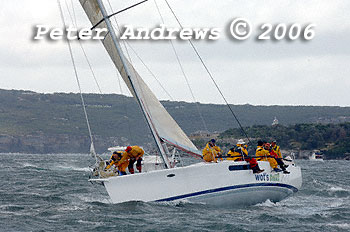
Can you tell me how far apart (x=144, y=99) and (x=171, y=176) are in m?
3.04

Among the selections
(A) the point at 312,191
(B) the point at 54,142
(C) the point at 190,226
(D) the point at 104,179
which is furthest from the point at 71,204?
(B) the point at 54,142

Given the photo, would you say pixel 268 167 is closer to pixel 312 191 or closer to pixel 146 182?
pixel 146 182

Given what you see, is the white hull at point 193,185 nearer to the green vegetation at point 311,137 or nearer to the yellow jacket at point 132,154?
the yellow jacket at point 132,154

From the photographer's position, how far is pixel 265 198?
21.5m

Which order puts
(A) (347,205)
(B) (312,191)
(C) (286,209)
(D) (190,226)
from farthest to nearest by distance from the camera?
(B) (312,191) < (A) (347,205) < (C) (286,209) < (D) (190,226)

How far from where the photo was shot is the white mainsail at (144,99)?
20.7m

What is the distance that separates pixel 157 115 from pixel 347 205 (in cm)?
739

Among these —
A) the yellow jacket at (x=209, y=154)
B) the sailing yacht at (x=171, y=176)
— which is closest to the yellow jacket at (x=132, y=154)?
the sailing yacht at (x=171, y=176)

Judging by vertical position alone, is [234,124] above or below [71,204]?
above

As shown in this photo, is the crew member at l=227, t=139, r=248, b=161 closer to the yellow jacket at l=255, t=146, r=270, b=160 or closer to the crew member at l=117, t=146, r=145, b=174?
the yellow jacket at l=255, t=146, r=270, b=160

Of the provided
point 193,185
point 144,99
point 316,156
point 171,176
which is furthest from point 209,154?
point 316,156

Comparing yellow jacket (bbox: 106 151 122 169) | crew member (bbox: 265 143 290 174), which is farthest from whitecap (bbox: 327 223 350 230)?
yellow jacket (bbox: 106 151 122 169)

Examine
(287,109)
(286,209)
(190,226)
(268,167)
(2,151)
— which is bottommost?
(190,226)

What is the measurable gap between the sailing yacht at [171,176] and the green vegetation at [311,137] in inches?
3539
